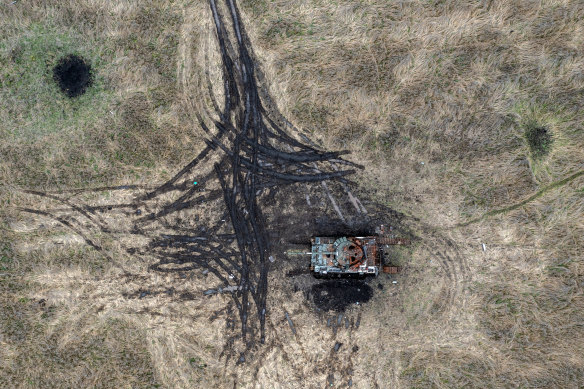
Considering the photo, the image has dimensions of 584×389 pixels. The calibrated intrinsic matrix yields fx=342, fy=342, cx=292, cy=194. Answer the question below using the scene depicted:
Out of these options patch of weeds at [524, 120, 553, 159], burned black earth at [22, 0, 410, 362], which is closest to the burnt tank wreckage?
burned black earth at [22, 0, 410, 362]

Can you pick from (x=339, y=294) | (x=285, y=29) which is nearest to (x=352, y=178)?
(x=339, y=294)

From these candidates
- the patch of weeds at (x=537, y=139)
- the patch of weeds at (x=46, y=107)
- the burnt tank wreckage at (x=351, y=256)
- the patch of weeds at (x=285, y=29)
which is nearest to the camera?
the burnt tank wreckage at (x=351, y=256)

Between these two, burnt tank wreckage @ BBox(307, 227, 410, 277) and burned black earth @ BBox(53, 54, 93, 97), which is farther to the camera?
burned black earth @ BBox(53, 54, 93, 97)

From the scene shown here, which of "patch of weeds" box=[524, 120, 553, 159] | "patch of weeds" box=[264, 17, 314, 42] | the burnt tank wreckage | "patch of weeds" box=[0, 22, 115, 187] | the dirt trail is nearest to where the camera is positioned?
the burnt tank wreckage

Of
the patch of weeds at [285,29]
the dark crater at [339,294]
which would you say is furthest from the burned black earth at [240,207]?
the patch of weeds at [285,29]

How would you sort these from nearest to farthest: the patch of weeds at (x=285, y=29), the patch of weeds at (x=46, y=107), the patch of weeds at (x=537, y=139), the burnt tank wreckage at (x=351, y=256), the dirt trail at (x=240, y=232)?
the burnt tank wreckage at (x=351, y=256), the patch of weeds at (x=537, y=139), the patch of weeds at (x=285, y=29), the dirt trail at (x=240, y=232), the patch of weeds at (x=46, y=107)

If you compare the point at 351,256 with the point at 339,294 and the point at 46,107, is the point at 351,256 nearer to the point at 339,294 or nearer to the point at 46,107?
the point at 339,294

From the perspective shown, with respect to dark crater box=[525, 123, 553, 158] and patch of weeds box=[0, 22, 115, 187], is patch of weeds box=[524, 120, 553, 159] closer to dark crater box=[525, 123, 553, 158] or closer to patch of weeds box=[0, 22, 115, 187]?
dark crater box=[525, 123, 553, 158]

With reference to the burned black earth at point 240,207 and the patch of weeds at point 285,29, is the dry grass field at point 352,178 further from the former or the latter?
the burned black earth at point 240,207
